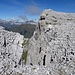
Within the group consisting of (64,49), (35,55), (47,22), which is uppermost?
(47,22)

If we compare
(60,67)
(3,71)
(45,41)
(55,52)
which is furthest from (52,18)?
(3,71)

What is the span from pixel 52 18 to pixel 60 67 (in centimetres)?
3076

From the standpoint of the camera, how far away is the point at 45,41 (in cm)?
4041

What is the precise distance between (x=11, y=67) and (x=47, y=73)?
4142 millimetres

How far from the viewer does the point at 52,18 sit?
48031mm

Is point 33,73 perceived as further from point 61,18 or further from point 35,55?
point 61,18

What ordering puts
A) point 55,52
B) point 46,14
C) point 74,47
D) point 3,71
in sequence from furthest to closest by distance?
1. point 46,14
2. point 55,52
3. point 74,47
4. point 3,71

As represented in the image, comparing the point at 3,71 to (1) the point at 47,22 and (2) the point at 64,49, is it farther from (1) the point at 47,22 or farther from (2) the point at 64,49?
(1) the point at 47,22

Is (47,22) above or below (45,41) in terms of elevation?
above

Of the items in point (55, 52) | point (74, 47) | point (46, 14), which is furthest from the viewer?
point (46, 14)

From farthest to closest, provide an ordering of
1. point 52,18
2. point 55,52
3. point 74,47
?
1. point 52,18
2. point 55,52
3. point 74,47

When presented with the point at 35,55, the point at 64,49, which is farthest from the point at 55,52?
the point at 35,55

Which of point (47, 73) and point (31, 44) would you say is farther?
point (31, 44)

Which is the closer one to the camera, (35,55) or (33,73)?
(33,73)
